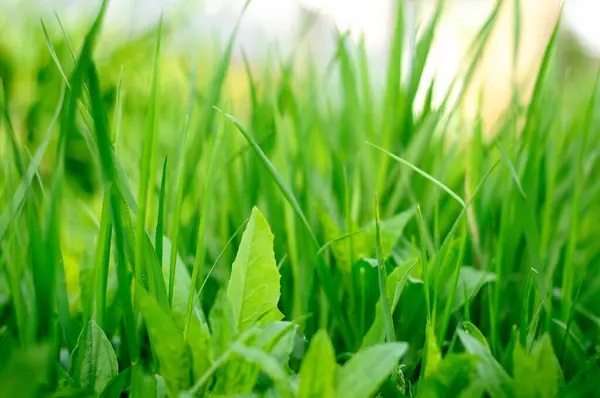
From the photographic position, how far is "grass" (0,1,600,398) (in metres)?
0.33

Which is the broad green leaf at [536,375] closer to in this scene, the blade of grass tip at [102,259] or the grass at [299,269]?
the grass at [299,269]

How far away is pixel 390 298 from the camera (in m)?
0.42

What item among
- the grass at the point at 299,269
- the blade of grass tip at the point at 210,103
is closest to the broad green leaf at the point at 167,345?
the grass at the point at 299,269

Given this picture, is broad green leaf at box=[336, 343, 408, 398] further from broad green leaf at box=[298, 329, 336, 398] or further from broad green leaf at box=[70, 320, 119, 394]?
broad green leaf at box=[70, 320, 119, 394]

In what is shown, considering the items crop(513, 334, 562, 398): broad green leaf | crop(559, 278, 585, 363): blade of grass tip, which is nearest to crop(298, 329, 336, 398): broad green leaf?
crop(513, 334, 562, 398): broad green leaf

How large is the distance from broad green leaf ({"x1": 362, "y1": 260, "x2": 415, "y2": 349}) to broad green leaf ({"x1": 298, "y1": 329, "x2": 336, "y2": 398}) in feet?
0.29

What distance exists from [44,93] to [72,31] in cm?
39

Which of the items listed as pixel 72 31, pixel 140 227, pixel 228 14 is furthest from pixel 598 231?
pixel 72 31

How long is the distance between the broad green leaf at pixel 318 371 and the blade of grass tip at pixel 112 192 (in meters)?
0.13

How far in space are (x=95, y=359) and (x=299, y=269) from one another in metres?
0.20

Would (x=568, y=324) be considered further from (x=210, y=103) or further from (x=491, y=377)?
(x=210, y=103)

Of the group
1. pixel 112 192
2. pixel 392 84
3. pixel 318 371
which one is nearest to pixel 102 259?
pixel 112 192

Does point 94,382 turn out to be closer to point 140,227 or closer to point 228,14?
point 140,227

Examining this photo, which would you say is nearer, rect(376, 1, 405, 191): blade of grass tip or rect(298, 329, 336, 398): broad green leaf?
rect(298, 329, 336, 398): broad green leaf
